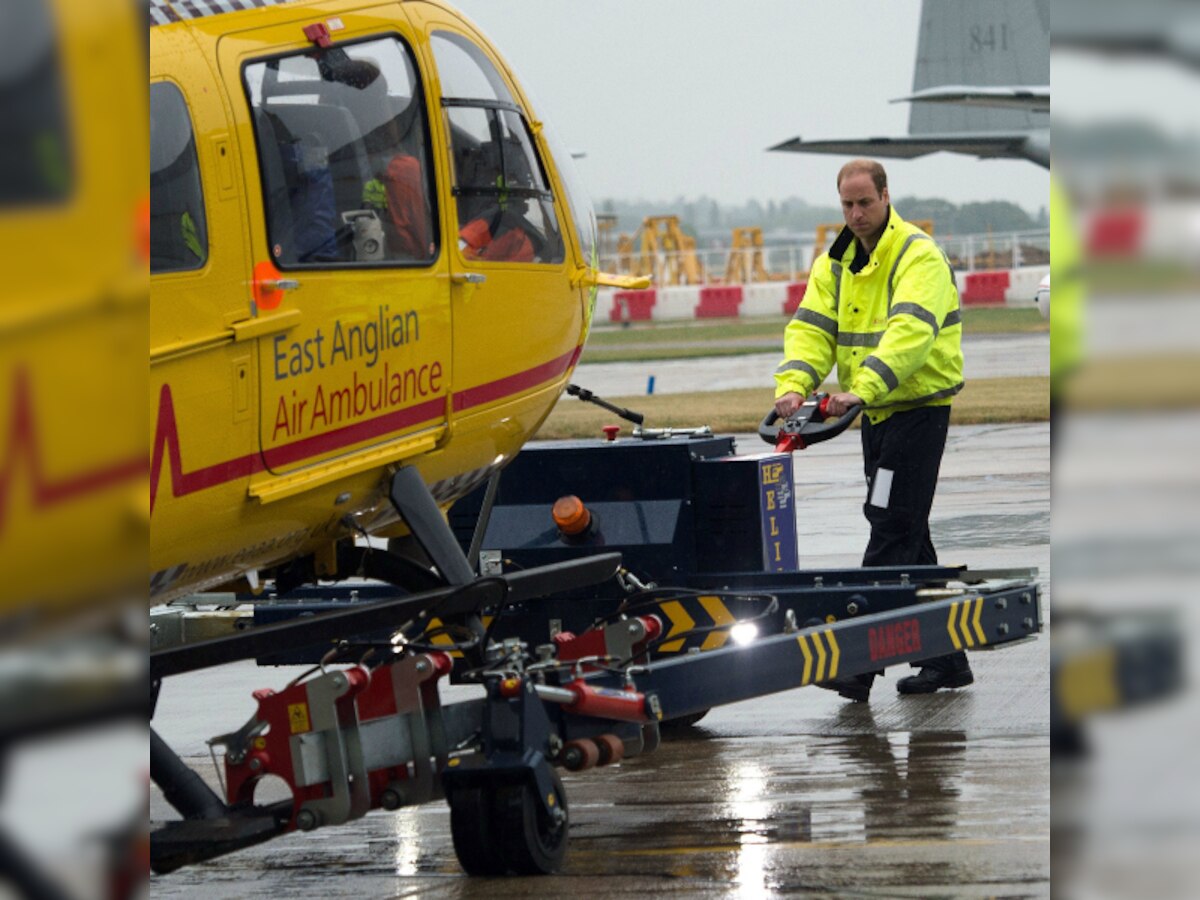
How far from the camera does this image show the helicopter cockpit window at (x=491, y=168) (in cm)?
558

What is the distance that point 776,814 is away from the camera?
577cm

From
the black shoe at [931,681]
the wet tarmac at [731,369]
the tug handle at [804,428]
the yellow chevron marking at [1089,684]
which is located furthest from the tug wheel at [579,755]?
the wet tarmac at [731,369]

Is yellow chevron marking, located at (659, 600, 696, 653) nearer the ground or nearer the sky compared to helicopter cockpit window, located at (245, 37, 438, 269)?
nearer the ground

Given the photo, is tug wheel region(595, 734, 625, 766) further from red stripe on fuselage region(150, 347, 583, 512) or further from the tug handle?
the tug handle

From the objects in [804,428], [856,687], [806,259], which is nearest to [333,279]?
[804,428]

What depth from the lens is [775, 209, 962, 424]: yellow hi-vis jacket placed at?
7.18 metres

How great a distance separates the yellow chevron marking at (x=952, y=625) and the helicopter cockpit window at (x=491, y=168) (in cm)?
180

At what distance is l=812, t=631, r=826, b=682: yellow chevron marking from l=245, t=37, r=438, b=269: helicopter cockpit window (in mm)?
1701

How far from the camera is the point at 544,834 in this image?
16.4 feet

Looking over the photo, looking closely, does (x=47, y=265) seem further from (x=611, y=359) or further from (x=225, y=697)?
(x=611, y=359)

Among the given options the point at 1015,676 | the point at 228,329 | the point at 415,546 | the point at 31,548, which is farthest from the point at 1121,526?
the point at 1015,676

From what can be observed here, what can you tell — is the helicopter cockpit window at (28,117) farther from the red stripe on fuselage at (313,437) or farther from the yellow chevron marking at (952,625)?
the yellow chevron marking at (952,625)

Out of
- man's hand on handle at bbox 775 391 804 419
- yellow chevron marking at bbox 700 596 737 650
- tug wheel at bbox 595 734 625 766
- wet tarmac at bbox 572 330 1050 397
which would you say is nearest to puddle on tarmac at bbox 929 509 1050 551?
man's hand on handle at bbox 775 391 804 419

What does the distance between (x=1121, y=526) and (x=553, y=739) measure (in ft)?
12.9
